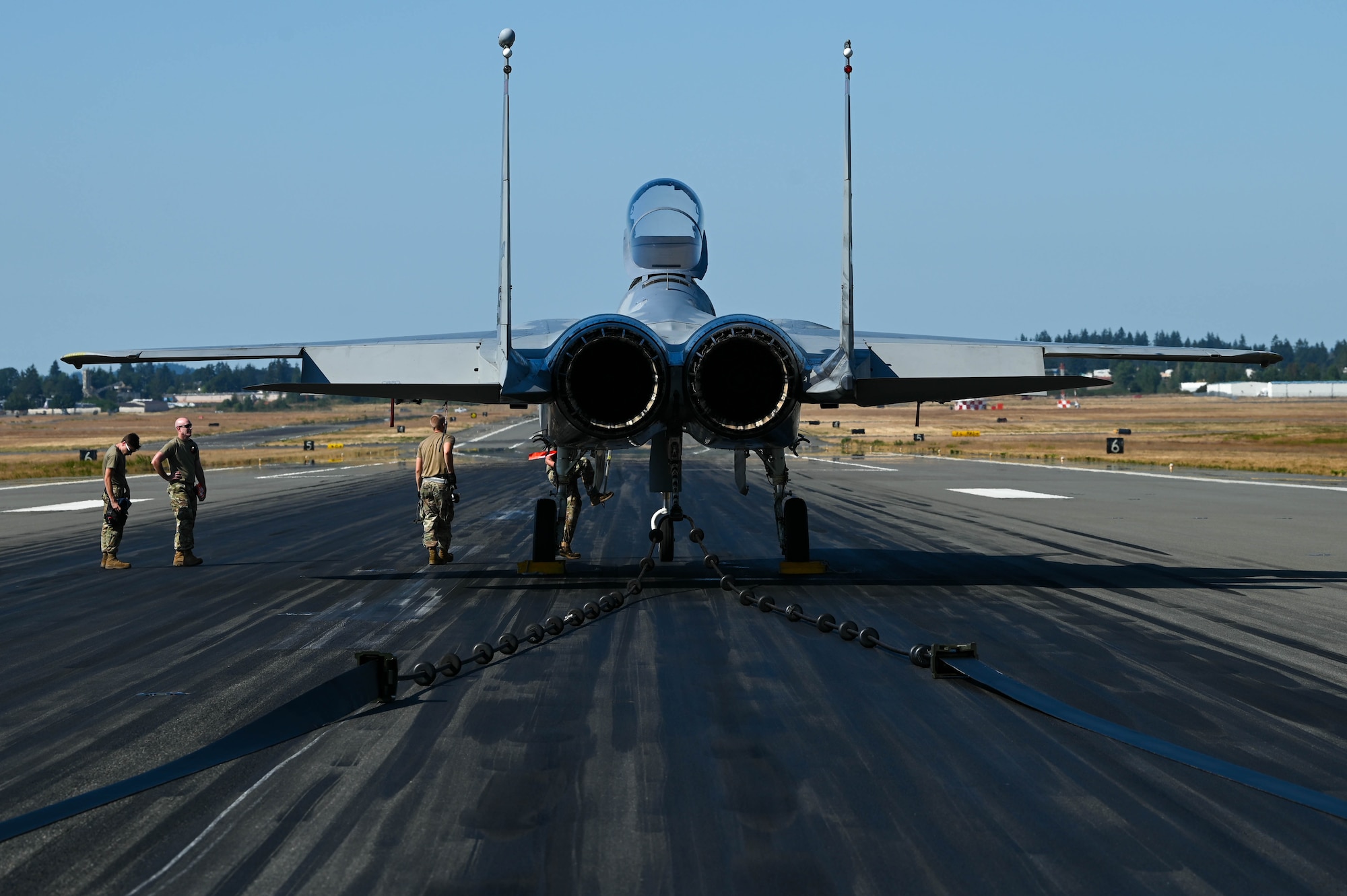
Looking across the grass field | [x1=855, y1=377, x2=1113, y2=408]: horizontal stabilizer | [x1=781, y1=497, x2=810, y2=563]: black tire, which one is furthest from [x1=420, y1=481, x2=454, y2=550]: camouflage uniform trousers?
the grass field

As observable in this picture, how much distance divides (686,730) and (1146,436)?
235ft

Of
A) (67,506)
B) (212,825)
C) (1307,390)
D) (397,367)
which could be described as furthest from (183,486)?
(1307,390)

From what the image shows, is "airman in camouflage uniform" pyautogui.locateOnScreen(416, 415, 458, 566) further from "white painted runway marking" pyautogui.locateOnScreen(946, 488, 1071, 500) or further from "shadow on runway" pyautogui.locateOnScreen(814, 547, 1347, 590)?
"white painted runway marking" pyautogui.locateOnScreen(946, 488, 1071, 500)

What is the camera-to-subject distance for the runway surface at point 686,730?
534cm

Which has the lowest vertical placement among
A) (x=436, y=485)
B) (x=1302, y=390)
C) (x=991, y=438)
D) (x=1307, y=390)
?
(x=991, y=438)

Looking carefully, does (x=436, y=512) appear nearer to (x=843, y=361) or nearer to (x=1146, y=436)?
(x=843, y=361)

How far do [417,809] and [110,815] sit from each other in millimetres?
1538

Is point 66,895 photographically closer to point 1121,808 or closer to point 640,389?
point 1121,808

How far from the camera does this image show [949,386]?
14297 mm

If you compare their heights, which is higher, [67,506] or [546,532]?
[546,532]

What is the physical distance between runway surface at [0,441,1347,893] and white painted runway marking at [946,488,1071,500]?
44.3ft

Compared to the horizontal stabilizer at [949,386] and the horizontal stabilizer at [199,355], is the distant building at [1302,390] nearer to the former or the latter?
the horizontal stabilizer at [949,386]

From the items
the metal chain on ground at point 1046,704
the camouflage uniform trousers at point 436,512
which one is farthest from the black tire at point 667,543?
the metal chain on ground at point 1046,704

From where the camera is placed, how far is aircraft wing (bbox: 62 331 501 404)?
45.1 ft
